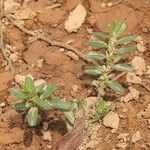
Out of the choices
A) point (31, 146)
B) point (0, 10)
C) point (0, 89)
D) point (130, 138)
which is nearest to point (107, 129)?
point (130, 138)

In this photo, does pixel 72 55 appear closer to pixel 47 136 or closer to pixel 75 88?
pixel 75 88

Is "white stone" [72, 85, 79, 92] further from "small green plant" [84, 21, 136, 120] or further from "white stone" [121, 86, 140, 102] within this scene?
"white stone" [121, 86, 140, 102]

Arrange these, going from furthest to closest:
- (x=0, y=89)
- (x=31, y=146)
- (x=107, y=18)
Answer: (x=107, y=18) < (x=0, y=89) < (x=31, y=146)

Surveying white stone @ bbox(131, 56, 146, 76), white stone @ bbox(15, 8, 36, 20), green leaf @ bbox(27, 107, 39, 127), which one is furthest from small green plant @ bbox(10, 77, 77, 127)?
white stone @ bbox(15, 8, 36, 20)

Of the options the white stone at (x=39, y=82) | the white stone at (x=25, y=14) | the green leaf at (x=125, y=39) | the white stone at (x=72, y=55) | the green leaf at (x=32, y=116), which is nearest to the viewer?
the green leaf at (x=32, y=116)

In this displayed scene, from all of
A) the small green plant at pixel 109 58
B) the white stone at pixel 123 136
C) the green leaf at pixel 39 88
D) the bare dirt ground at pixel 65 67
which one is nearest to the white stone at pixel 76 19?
the bare dirt ground at pixel 65 67

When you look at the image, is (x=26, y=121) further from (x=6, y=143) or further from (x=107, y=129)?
(x=107, y=129)

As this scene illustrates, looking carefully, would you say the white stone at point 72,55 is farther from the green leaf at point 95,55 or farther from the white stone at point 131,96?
the white stone at point 131,96
